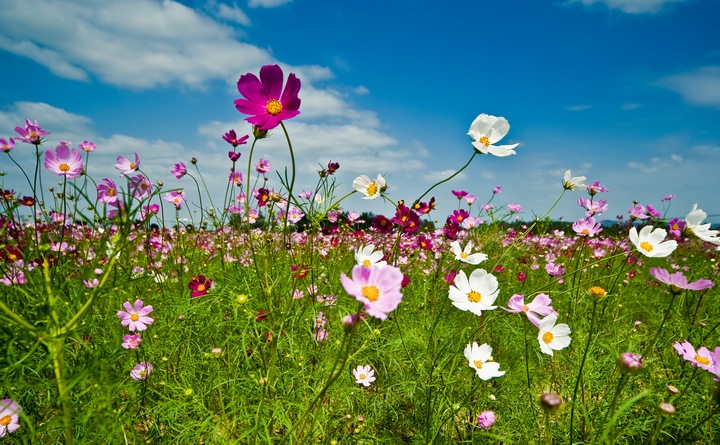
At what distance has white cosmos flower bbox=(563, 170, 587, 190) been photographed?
1757 millimetres

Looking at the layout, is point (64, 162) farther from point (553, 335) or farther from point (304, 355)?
point (553, 335)

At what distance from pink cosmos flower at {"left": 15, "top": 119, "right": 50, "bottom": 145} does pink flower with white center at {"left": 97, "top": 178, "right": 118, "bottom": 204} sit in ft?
2.96

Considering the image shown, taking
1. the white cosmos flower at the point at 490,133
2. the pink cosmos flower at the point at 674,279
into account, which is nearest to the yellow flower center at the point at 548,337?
the pink cosmos flower at the point at 674,279

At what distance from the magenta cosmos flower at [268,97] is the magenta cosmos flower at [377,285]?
0.49m

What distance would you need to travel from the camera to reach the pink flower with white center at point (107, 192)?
40.6 inches

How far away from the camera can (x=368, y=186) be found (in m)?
1.53

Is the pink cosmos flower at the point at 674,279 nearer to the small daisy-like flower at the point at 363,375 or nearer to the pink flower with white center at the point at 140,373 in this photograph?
the small daisy-like flower at the point at 363,375

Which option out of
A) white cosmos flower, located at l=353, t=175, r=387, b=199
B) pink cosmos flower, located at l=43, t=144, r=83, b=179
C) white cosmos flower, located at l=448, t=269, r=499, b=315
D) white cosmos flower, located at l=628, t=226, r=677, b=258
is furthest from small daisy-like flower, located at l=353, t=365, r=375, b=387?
pink cosmos flower, located at l=43, t=144, r=83, b=179

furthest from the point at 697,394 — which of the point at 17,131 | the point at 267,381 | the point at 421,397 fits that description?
the point at 17,131

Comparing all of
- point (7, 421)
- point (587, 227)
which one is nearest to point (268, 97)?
point (7, 421)

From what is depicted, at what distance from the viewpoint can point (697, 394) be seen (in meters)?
1.43

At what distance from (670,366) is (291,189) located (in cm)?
197

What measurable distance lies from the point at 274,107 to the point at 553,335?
3.46ft

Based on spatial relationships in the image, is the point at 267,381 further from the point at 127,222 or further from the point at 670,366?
the point at 670,366
